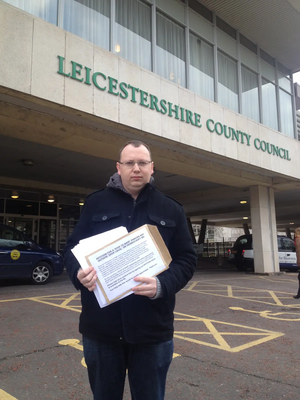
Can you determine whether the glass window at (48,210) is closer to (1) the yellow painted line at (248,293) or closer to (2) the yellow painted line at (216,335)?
(1) the yellow painted line at (248,293)

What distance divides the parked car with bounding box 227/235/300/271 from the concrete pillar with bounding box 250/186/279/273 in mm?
1341

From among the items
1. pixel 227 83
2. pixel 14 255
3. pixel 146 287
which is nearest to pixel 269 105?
pixel 227 83

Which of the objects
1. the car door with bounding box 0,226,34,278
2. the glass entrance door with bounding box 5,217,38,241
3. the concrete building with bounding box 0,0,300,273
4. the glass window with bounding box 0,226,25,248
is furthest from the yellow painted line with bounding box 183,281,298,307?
the glass entrance door with bounding box 5,217,38,241

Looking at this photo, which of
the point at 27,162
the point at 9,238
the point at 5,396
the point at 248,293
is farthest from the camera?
the point at 27,162

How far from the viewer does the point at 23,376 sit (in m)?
3.45

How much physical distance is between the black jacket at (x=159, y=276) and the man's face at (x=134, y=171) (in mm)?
46

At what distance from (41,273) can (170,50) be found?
8.01 m

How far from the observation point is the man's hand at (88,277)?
5.66 feet

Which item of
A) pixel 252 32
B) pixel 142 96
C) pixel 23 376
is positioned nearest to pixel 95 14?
pixel 142 96

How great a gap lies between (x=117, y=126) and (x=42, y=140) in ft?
6.93

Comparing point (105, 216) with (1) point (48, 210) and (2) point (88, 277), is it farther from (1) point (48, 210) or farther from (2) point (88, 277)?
(1) point (48, 210)

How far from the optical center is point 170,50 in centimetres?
1091

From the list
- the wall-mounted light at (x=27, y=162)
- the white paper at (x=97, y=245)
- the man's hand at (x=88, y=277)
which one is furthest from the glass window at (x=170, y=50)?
the man's hand at (x=88, y=277)

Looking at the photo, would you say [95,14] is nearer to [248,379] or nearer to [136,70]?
[136,70]
